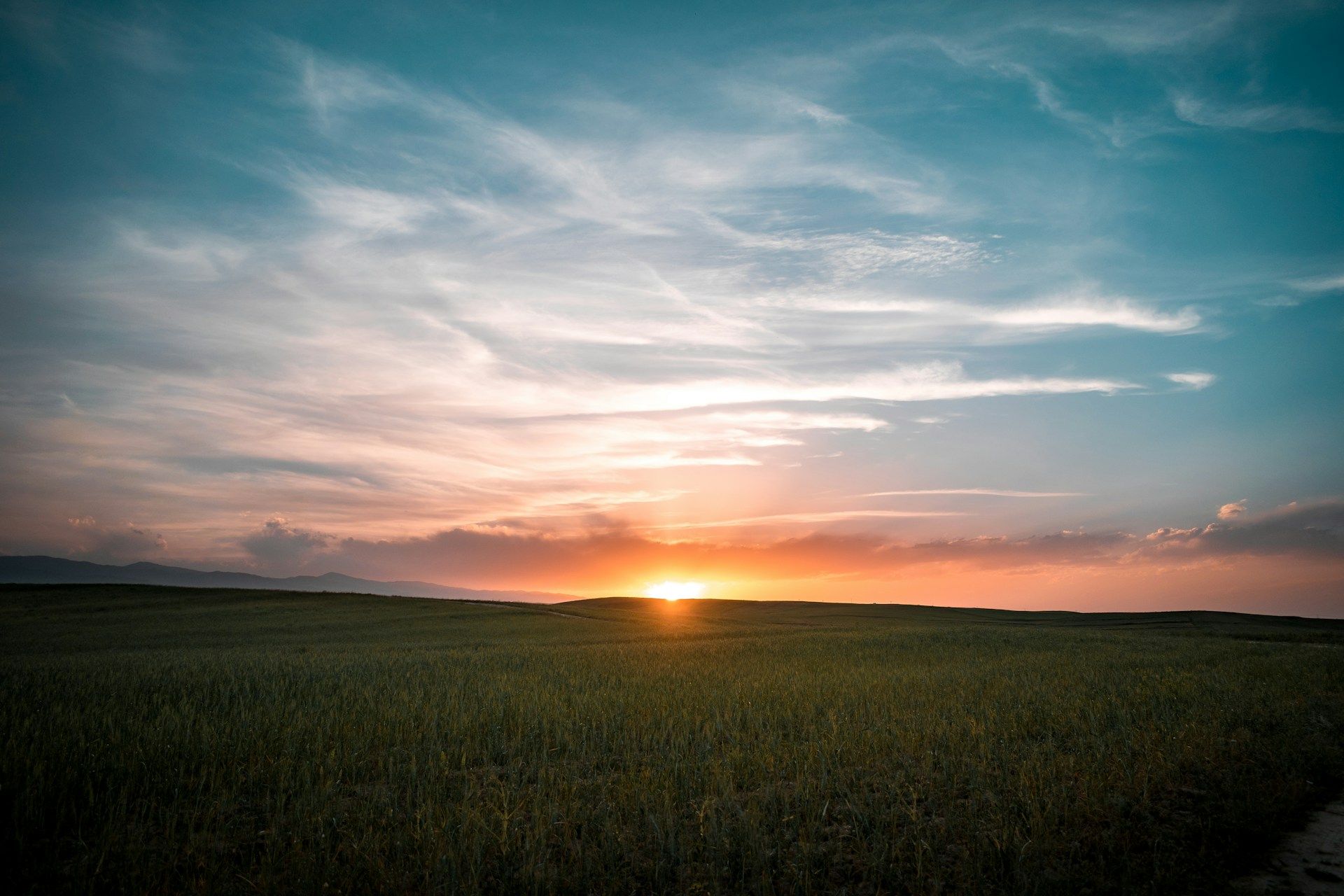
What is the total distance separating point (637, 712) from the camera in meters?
13.4

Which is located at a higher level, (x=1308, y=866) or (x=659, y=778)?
(x=1308, y=866)

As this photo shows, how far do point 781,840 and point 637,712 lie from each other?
258 inches

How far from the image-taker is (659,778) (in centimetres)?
924

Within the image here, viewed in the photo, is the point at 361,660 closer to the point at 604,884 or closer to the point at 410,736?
the point at 410,736

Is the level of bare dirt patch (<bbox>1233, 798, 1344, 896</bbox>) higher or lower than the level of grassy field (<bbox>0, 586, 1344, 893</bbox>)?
higher

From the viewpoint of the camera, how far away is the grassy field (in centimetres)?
658

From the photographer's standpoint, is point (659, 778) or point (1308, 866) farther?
point (659, 778)

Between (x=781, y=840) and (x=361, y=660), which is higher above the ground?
(x=781, y=840)

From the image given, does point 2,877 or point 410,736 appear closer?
point 2,877

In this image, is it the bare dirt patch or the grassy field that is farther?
the grassy field

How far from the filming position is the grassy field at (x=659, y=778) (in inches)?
259

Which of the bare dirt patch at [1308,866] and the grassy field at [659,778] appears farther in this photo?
the grassy field at [659,778]

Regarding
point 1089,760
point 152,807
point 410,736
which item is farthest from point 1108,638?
point 152,807

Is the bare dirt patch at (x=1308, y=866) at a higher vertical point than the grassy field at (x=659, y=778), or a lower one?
higher
